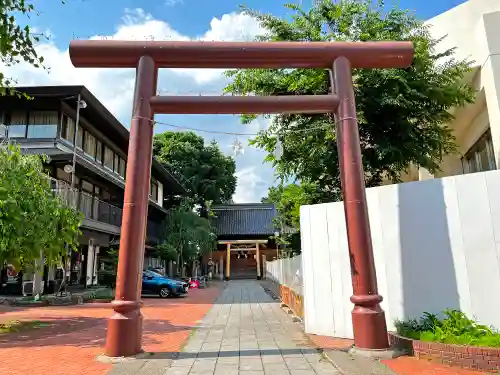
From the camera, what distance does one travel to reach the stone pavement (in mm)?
4863

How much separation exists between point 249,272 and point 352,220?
33.5 meters

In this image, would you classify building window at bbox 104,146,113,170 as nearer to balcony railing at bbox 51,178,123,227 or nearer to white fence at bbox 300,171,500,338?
balcony railing at bbox 51,178,123,227

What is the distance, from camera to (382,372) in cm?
454

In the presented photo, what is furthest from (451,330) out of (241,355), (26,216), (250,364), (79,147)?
(79,147)

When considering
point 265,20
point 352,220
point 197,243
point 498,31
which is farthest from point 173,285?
point 498,31

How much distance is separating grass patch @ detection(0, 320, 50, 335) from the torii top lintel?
5.79 meters

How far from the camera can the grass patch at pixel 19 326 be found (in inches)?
331

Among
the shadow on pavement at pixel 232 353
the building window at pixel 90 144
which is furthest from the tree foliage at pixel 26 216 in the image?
the building window at pixel 90 144

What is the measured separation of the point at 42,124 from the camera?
17.1 metres

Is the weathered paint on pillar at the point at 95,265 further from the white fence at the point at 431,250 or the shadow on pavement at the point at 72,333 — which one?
the white fence at the point at 431,250

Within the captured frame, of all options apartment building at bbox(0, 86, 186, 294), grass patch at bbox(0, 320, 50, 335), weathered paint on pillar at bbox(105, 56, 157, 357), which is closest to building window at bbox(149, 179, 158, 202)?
apartment building at bbox(0, 86, 186, 294)

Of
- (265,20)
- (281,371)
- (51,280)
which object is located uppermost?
(265,20)

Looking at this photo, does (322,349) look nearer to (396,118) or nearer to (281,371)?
(281,371)

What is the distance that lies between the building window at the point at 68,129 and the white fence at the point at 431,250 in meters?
14.3
